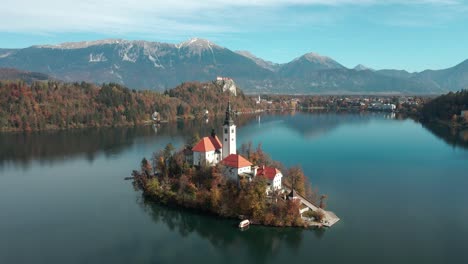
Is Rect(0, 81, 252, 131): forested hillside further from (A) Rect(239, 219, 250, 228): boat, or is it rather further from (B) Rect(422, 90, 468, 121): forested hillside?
(A) Rect(239, 219, 250, 228): boat

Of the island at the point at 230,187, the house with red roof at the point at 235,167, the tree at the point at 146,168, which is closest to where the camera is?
the island at the point at 230,187

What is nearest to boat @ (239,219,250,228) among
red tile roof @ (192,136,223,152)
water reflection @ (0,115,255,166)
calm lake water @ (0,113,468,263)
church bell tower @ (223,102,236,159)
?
calm lake water @ (0,113,468,263)

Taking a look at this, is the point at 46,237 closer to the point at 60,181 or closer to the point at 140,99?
the point at 60,181

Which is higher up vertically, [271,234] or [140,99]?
[140,99]

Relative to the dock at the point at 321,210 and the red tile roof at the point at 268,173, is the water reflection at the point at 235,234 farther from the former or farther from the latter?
the red tile roof at the point at 268,173

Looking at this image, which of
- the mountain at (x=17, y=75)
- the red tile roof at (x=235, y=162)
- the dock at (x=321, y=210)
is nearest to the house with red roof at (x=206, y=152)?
the red tile roof at (x=235, y=162)

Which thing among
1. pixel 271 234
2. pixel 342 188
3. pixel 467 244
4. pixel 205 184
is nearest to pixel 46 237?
pixel 205 184
